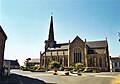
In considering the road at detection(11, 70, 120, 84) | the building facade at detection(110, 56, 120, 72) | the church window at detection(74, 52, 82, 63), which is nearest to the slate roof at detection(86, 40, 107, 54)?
the church window at detection(74, 52, 82, 63)

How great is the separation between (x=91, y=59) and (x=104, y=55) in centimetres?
591

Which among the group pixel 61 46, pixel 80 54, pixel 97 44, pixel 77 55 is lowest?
pixel 77 55

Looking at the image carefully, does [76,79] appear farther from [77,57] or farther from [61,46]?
[61,46]

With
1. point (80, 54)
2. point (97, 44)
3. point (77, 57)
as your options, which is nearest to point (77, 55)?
point (77, 57)

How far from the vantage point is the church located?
62875 mm

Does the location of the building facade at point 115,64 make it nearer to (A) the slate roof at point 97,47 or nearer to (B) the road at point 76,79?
(A) the slate roof at point 97,47

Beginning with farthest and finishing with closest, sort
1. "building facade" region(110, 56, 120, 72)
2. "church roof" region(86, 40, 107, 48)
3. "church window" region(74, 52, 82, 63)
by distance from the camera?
1. "church window" region(74, 52, 82, 63)
2. "church roof" region(86, 40, 107, 48)
3. "building facade" region(110, 56, 120, 72)

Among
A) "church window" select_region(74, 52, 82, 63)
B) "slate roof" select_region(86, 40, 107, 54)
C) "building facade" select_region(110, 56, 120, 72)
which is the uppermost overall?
"slate roof" select_region(86, 40, 107, 54)

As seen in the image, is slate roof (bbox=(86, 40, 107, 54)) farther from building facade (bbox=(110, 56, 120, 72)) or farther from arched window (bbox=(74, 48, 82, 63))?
building facade (bbox=(110, 56, 120, 72))

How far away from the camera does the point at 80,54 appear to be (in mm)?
67750

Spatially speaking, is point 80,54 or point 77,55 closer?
point 80,54

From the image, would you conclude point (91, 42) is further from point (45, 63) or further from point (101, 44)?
point (45, 63)

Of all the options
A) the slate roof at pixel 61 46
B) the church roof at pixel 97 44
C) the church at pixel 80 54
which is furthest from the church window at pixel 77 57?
the slate roof at pixel 61 46

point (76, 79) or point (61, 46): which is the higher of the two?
point (61, 46)
